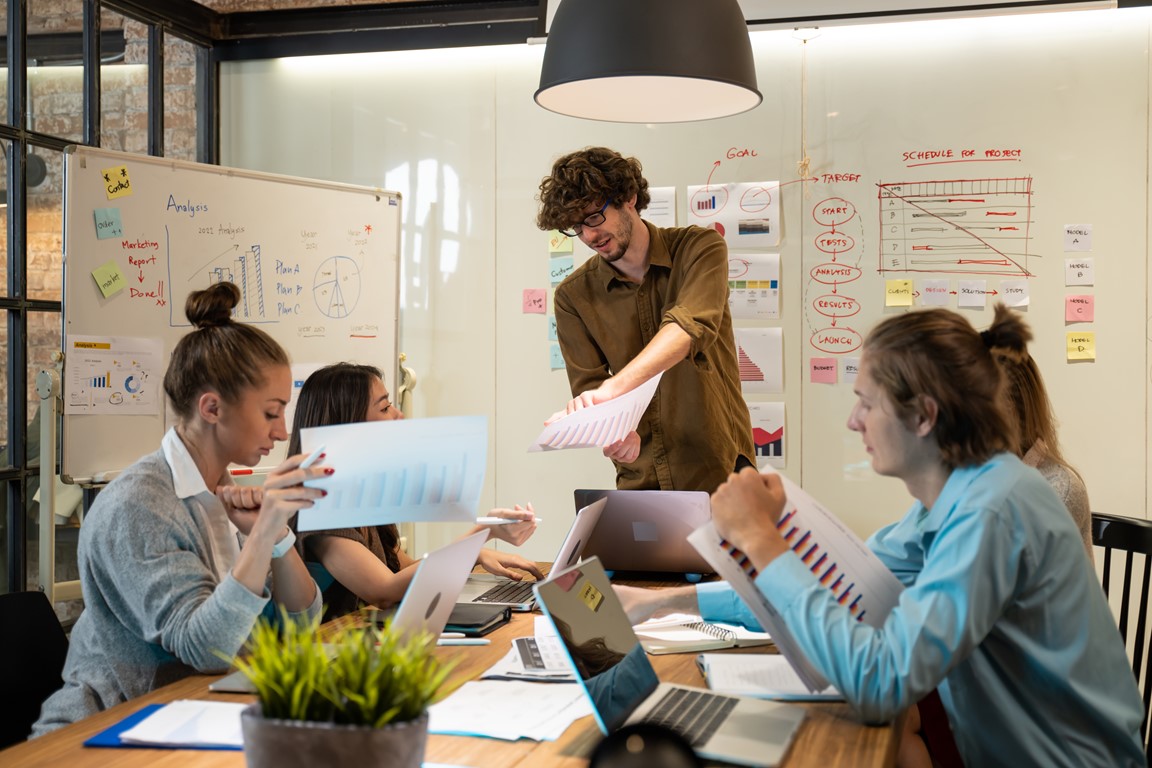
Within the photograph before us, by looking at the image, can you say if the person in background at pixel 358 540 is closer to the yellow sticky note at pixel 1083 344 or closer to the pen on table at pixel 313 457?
the pen on table at pixel 313 457

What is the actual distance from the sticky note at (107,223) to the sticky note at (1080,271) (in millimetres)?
3011

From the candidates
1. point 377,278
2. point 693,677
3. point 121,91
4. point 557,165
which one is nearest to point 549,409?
point 377,278

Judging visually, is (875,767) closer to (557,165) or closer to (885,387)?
(885,387)

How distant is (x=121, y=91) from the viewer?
375 cm

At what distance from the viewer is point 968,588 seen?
49.3 inches

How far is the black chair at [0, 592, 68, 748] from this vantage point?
5.43 ft

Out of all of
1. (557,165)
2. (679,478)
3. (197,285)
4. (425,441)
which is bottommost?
(679,478)

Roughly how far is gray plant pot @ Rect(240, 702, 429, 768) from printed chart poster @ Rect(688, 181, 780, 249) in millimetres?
3022

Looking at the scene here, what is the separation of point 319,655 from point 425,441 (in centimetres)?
57

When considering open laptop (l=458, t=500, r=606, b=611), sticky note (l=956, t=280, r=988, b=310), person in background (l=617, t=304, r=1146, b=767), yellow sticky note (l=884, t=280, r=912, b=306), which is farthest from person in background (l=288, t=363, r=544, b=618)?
sticky note (l=956, t=280, r=988, b=310)

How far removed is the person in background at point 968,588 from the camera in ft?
4.14

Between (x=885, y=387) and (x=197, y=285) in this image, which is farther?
(x=197, y=285)

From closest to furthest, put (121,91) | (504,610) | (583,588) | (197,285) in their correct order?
(583,588), (504,610), (197,285), (121,91)

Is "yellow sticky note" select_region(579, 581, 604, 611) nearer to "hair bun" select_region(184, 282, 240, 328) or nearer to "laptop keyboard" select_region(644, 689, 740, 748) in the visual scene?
"laptop keyboard" select_region(644, 689, 740, 748)
